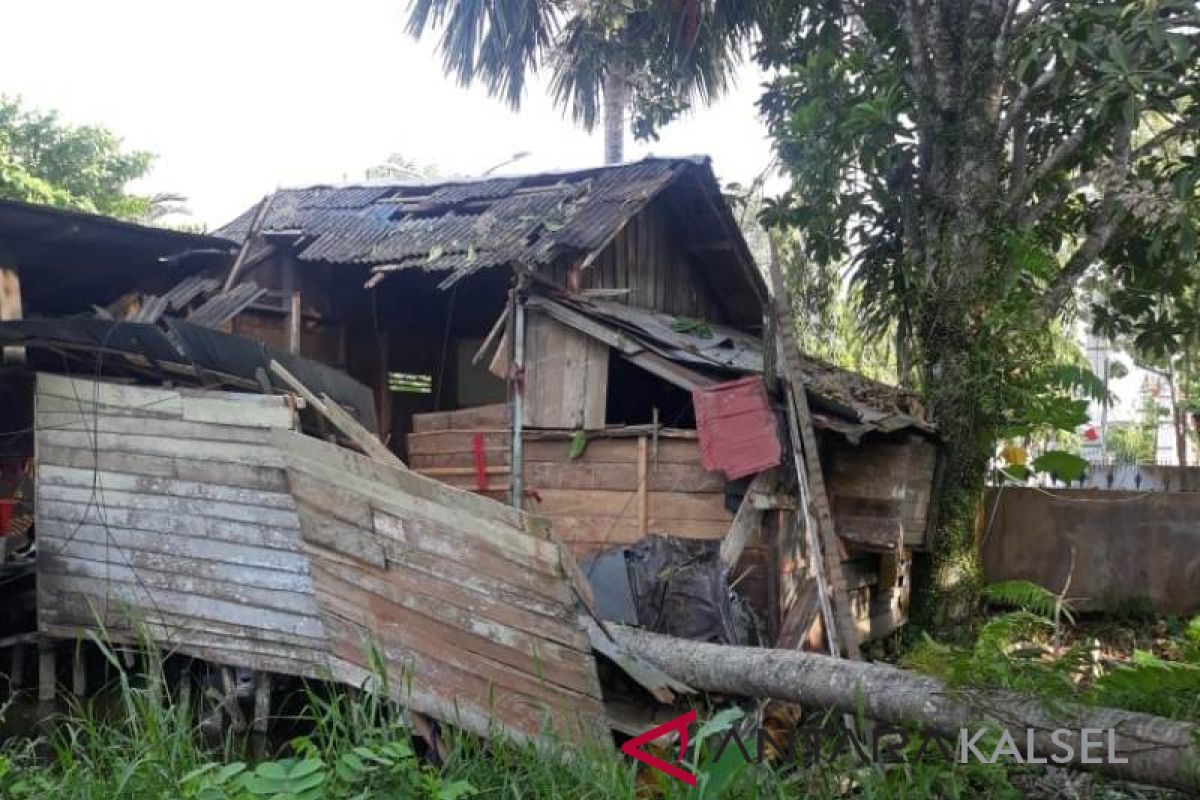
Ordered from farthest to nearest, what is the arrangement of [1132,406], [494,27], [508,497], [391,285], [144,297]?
[1132,406]
[494,27]
[391,285]
[144,297]
[508,497]

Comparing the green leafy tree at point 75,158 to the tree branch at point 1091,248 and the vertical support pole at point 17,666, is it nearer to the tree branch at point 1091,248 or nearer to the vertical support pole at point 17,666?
the vertical support pole at point 17,666

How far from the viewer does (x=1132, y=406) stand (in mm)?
25875

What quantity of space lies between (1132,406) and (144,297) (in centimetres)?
2515

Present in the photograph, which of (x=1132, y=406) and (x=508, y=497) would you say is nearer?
(x=508, y=497)

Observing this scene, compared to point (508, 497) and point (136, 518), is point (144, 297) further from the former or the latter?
point (508, 497)

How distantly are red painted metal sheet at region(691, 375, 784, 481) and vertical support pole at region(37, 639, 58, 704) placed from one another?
18.1ft

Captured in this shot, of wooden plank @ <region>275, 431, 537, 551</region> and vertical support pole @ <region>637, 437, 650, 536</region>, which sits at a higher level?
wooden plank @ <region>275, 431, 537, 551</region>

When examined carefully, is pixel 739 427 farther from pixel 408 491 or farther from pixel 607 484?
pixel 408 491

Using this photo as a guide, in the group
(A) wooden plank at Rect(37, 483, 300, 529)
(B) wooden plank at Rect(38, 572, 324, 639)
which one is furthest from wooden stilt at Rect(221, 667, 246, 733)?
(A) wooden plank at Rect(37, 483, 300, 529)

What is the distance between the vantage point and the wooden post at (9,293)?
23.3 ft

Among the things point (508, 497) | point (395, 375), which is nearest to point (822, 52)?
point (508, 497)

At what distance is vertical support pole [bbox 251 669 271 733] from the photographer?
21.5ft

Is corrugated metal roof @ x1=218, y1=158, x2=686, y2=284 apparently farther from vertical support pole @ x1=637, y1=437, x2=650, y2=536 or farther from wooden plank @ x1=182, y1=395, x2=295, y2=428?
wooden plank @ x1=182, y1=395, x2=295, y2=428

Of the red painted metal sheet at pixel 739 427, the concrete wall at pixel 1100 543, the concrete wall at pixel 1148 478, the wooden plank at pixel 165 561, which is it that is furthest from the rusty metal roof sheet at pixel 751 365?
the concrete wall at pixel 1148 478
